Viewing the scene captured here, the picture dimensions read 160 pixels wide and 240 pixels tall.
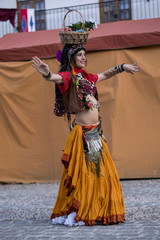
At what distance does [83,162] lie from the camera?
14.5ft

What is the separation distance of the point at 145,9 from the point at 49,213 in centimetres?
942

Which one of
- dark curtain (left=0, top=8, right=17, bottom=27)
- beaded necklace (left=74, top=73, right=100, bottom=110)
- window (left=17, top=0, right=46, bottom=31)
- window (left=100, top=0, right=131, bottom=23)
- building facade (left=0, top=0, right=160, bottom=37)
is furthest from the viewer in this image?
window (left=17, top=0, right=46, bottom=31)

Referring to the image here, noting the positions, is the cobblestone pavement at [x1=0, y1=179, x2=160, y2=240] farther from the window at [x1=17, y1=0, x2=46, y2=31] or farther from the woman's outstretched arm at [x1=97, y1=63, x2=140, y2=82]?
the window at [x1=17, y1=0, x2=46, y2=31]

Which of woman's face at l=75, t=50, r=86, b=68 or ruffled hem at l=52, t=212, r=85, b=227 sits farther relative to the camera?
woman's face at l=75, t=50, r=86, b=68

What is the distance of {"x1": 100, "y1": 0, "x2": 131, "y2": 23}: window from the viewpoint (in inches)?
547

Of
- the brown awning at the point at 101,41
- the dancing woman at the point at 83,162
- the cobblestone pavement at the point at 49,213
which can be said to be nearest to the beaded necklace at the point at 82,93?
the dancing woman at the point at 83,162

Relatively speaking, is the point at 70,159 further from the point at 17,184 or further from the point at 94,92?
the point at 17,184

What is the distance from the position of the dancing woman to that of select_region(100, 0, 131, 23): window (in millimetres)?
9673

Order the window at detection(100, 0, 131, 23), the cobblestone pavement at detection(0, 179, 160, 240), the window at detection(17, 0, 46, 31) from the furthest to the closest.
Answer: the window at detection(17, 0, 46, 31), the window at detection(100, 0, 131, 23), the cobblestone pavement at detection(0, 179, 160, 240)

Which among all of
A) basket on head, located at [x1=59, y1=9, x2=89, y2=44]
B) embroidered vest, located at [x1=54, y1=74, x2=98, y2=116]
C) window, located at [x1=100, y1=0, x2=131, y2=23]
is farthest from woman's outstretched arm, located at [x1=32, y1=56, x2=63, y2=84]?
window, located at [x1=100, y1=0, x2=131, y2=23]

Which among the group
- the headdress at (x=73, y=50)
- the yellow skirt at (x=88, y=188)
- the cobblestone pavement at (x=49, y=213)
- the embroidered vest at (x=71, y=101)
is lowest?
the cobblestone pavement at (x=49, y=213)

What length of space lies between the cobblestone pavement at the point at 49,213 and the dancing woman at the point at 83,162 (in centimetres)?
14

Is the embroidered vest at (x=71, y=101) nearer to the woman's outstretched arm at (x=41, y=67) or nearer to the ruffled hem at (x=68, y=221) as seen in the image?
the woman's outstretched arm at (x=41, y=67)

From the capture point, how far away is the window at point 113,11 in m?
13.9
